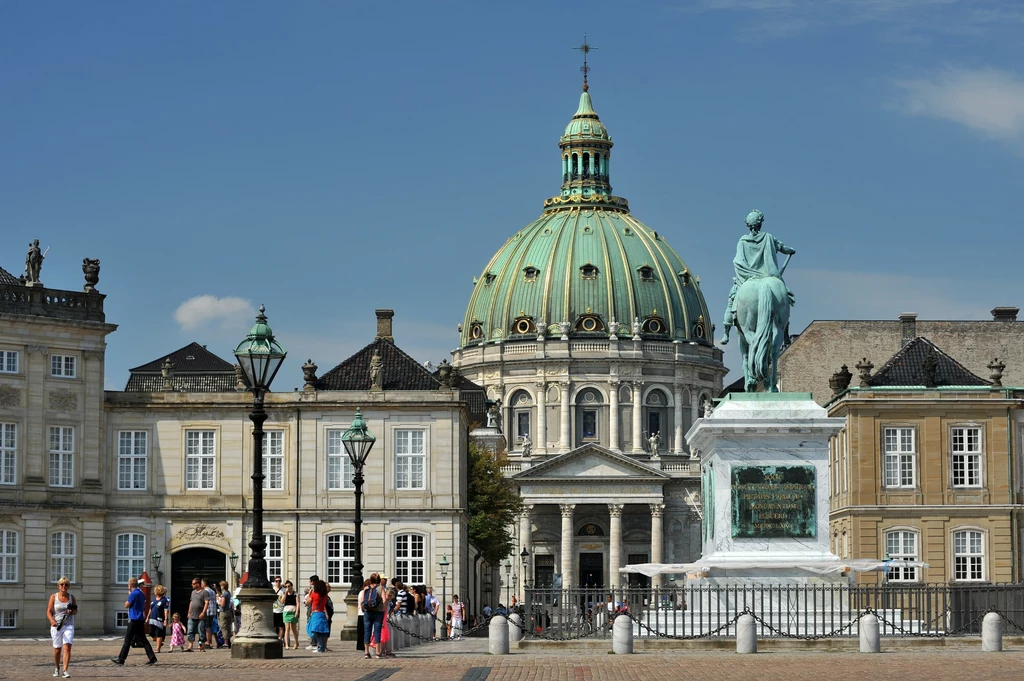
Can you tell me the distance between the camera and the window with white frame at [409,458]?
66.6 m

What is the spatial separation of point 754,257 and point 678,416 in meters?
115

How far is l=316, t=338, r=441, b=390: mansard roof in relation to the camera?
230ft

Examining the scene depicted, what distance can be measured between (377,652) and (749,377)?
8433 mm

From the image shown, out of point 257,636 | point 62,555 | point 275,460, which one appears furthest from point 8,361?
point 257,636

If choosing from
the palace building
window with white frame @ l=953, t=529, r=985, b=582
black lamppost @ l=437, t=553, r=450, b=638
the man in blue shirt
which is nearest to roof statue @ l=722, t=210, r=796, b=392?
the man in blue shirt

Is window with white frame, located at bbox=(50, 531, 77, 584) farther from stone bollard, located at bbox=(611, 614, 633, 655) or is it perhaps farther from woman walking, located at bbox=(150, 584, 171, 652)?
stone bollard, located at bbox=(611, 614, 633, 655)

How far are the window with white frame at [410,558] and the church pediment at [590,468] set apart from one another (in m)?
69.9

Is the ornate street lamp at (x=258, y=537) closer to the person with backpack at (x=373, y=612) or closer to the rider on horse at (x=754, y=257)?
the person with backpack at (x=373, y=612)

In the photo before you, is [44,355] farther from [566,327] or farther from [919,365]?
[566,327]

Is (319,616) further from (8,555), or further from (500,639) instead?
(8,555)

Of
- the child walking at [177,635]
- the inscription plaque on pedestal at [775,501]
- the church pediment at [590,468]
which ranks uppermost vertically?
the church pediment at [590,468]

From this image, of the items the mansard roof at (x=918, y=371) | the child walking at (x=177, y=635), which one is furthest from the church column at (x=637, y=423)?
the child walking at (x=177, y=635)

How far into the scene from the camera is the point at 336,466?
218 ft

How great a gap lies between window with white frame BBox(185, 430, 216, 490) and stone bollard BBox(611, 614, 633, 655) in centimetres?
3442
